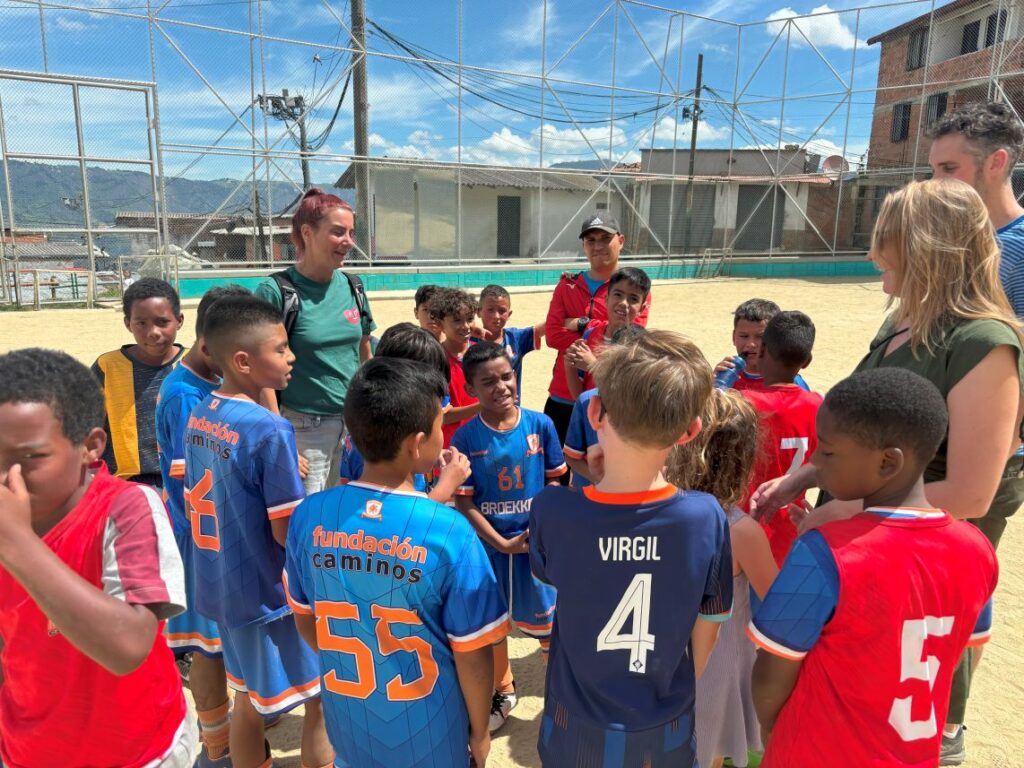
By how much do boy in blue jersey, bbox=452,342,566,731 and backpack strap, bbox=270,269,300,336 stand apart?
838 mm

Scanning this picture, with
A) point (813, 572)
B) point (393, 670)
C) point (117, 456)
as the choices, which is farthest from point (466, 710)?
point (117, 456)

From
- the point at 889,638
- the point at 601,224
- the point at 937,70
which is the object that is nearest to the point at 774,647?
the point at 889,638

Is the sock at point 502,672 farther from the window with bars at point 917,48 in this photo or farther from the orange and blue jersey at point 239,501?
the window with bars at point 917,48

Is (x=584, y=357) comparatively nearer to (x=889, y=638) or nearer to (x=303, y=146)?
(x=889, y=638)

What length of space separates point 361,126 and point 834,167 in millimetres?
17530

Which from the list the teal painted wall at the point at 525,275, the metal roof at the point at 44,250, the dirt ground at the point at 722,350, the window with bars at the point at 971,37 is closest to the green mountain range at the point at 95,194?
the metal roof at the point at 44,250

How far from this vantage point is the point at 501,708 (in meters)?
2.55

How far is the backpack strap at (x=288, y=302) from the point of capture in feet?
9.37

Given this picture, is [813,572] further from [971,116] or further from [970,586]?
[971,116]

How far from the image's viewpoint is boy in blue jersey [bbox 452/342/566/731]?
2570mm

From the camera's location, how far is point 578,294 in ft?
12.1

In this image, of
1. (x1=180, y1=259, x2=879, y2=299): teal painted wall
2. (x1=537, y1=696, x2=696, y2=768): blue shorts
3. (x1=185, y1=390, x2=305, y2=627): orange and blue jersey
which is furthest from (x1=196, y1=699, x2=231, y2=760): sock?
(x1=180, y1=259, x2=879, y2=299): teal painted wall

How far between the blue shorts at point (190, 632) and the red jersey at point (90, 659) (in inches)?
34.4

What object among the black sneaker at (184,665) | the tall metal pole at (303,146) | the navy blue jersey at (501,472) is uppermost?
the tall metal pole at (303,146)
